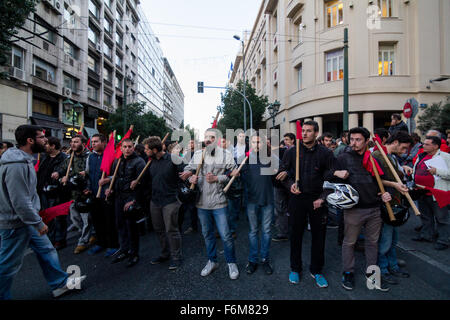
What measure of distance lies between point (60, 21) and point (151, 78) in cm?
3451

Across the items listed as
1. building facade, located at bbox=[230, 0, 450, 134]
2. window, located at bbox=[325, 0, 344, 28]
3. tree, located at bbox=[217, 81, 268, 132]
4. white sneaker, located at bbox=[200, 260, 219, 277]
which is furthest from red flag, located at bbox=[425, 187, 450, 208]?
tree, located at bbox=[217, 81, 268, 132]

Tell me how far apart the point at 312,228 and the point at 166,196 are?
2120 millimetres

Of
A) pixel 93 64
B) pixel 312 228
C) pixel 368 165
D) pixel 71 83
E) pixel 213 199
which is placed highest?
pixel 93 64

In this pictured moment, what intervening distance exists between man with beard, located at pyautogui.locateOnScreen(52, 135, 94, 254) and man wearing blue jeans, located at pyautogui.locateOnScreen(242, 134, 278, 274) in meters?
2.92

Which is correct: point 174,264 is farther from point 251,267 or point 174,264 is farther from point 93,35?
point 93,35

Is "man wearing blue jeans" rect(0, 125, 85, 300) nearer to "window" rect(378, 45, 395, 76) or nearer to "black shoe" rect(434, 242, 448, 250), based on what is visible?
"black shoe" rect(434, 242, 448, 250)

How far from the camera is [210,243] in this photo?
3301 millimetres

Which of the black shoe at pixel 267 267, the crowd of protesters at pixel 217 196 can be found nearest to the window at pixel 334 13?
the crowd of protesters at pixel 217 196

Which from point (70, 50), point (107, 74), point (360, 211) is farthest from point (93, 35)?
point (360, 211)

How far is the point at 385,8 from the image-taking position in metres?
14.0

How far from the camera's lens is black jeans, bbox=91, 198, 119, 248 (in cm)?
401
